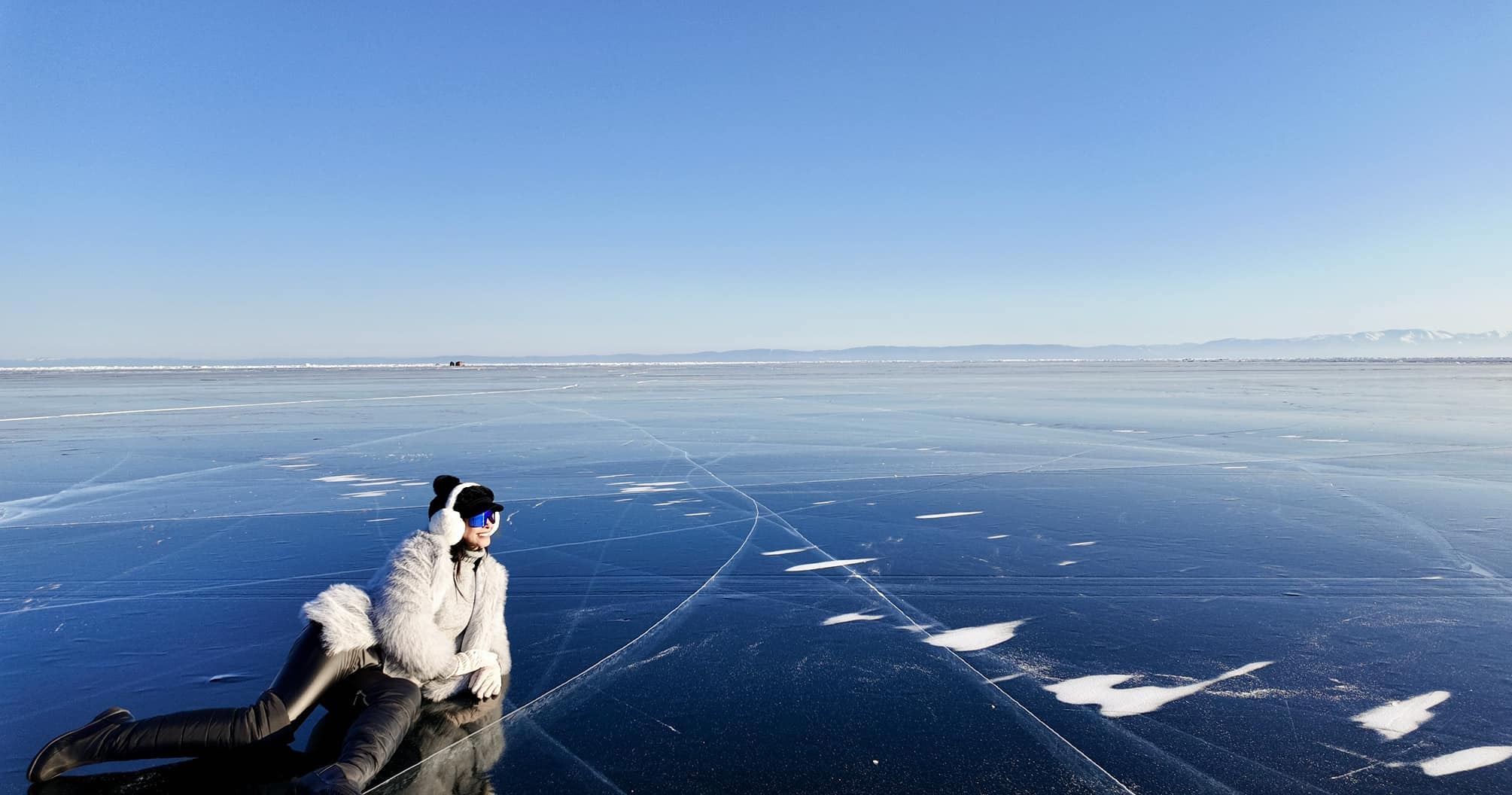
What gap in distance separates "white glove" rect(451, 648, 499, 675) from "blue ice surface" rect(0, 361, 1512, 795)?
0.22m

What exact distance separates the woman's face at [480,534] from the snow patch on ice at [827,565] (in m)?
2.49

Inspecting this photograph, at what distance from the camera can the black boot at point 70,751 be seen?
8.60 ft

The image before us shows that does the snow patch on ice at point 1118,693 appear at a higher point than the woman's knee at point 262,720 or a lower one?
lower

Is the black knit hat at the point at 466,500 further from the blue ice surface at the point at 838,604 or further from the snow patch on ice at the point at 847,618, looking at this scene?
the snow patch on ice at the point at 847,618

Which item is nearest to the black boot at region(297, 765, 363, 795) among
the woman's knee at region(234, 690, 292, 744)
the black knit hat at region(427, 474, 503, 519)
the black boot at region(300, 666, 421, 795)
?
the black boot at region(300, 666, 421, 795)

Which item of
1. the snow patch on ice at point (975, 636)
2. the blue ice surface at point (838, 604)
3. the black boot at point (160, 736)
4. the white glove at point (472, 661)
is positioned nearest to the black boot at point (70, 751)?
the black boot at point (160, 736)

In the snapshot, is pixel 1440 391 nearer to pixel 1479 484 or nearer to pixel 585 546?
pixel 1479 484

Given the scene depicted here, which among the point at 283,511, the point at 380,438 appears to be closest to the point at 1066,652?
the point at 283,511

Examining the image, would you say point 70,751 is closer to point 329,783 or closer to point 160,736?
point 160,736

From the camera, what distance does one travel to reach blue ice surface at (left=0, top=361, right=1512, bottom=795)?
288 centimetres

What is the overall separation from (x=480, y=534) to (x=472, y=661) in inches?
20.9

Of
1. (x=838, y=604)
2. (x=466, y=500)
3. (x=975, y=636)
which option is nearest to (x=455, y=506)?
(x=466, y=500)

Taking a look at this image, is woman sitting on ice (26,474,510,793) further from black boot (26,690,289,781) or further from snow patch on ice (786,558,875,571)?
snow patch on ice (786,558,875,571)

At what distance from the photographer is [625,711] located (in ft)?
10.5
